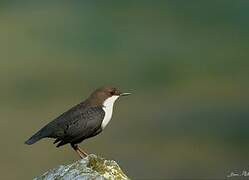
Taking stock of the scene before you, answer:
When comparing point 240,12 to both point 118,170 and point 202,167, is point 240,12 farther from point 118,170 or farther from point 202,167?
→ point 118,170

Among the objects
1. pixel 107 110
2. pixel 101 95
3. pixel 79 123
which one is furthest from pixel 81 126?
pixel 101 95

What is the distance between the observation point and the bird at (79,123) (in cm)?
1388

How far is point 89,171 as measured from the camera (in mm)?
10625

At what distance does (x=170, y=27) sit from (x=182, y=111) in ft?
119

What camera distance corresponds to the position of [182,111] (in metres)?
44.8

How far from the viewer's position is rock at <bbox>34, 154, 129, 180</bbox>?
1055 centimetres

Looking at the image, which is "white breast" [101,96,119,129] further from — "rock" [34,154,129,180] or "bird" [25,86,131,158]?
"rock" [34,154,129,180]

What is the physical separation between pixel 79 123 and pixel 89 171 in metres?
3.41

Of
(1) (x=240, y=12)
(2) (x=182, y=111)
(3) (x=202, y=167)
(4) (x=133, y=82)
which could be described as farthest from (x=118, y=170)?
(1) (x=240, y=12)

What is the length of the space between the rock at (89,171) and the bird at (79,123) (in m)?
2.88

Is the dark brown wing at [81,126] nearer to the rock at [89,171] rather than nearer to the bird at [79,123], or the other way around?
the bird at [79,123]

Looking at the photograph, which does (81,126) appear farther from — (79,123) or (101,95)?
(101,95)

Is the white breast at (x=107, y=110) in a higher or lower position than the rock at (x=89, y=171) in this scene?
lower

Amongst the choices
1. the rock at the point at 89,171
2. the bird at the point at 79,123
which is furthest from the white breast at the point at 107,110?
the rock at the point at 89,171
